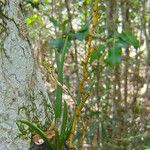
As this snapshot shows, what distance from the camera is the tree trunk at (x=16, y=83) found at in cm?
106

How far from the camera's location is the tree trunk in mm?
1064

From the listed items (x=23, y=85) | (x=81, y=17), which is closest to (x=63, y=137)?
(x=23, y=85)

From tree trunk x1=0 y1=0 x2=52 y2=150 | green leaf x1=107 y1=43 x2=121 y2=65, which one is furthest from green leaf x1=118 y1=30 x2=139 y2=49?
tree trunk x1=0 y1=0 x2=52 y2=150

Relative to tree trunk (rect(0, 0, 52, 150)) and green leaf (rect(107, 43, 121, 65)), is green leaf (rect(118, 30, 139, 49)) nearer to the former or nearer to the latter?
green leaf (rect(107, 43, 121, 65))

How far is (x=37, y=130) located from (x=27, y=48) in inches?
12.8

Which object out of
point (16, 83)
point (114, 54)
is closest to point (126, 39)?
point (114, 54)

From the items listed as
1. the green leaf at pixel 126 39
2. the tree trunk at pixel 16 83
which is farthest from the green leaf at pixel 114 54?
the tree trunk at pixel 16 83

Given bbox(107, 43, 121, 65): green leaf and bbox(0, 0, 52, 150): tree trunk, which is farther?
bbox(107, 43, 121, 65): green leaf

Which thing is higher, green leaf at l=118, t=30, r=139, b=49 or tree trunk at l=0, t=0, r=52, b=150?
green leaf at l=118, t=30, r=139, b=49

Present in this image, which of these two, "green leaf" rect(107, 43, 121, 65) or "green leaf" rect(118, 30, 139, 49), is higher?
"green leaf" rect(118, 30, 139, 49)

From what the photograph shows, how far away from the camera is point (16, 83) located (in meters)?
1.12

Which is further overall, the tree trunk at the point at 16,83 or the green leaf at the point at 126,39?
the green leaf at the point at 126,39

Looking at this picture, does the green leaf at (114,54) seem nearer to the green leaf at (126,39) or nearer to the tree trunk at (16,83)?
the green leaf at (126,39)

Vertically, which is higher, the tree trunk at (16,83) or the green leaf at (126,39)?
the green leaf at (126,39)
